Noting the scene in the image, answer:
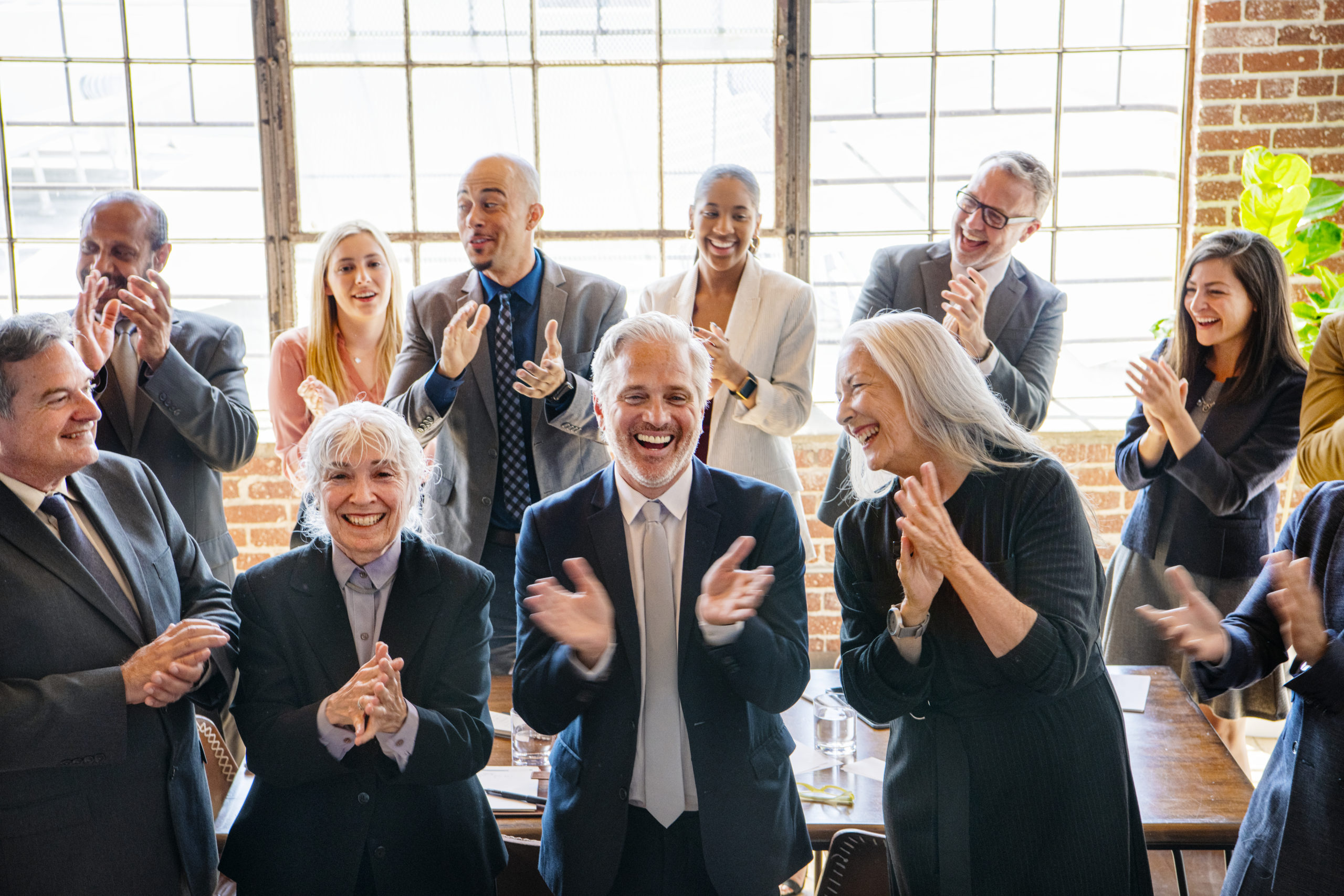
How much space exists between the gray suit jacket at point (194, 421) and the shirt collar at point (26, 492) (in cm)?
79

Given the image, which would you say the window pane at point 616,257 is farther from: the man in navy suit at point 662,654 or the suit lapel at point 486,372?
the man in navy suit at point 662,654

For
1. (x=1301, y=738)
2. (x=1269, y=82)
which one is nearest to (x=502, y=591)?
(x=1301, y=738)

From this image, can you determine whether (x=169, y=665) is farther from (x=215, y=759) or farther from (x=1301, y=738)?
(x=1301, y=738)

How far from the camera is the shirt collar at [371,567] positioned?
2.04m

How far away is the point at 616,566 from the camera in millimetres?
1974

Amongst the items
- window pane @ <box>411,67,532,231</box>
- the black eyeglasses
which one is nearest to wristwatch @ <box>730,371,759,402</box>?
the black eyeglasses

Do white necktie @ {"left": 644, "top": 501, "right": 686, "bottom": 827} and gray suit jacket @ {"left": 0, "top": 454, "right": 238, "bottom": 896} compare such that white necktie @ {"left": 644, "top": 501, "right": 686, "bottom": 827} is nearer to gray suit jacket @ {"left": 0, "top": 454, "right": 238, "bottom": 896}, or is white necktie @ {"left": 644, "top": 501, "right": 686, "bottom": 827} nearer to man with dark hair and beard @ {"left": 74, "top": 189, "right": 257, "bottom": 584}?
gray suit jacket @ {"left": 0, "top": 454, "right": 238, "bottom": 896}

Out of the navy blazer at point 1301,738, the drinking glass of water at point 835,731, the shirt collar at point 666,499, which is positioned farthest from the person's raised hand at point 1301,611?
the shirt collar at point 666,499

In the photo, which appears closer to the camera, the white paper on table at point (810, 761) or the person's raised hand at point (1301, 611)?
the person's raised hand at point (1301, 611)

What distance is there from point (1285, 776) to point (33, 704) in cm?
206

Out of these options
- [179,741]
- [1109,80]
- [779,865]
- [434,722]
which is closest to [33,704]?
[179,741]

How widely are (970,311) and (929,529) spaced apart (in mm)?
1325

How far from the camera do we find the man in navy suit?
1.88 m

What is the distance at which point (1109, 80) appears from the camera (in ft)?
15.0
